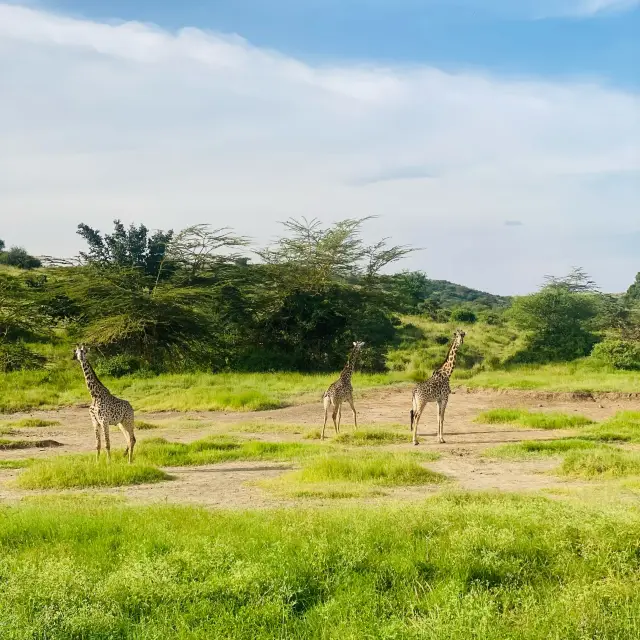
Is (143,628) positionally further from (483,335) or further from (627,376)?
(483,335)

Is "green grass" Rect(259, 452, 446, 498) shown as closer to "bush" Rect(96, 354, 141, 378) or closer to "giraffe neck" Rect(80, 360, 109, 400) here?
"giraffe neck" Rect(80, 360, 109, 400)

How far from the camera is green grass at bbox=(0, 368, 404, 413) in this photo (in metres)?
24.9

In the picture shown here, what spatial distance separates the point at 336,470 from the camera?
40.9 ft

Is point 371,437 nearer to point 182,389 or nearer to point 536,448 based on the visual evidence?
point 536,448

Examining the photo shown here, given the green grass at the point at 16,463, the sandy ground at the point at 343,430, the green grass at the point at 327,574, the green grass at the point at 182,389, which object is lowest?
the sandy ground at the point at 343,430

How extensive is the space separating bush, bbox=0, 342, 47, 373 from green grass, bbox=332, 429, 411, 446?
18277 mm

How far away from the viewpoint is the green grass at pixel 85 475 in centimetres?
1195

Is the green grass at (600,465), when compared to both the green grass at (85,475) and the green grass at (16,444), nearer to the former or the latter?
the green grass at (85,475)

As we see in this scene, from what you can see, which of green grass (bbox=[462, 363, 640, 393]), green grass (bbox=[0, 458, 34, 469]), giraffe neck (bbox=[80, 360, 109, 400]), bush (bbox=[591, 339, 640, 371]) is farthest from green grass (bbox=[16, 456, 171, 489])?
bush (bbox=[591, 339, 640, 371])

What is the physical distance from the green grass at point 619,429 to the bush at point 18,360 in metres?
22.6

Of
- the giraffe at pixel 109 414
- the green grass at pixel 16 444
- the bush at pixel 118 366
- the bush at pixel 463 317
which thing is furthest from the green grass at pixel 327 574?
the bush at pixel 463 317

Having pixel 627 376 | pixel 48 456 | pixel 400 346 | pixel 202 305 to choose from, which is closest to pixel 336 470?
pixel 48 456

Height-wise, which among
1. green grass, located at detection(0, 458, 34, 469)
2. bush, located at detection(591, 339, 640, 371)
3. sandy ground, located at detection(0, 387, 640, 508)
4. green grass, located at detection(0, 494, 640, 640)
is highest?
bush, located at detection(591, 339, 640, 371)

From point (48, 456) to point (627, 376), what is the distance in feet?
80.9
